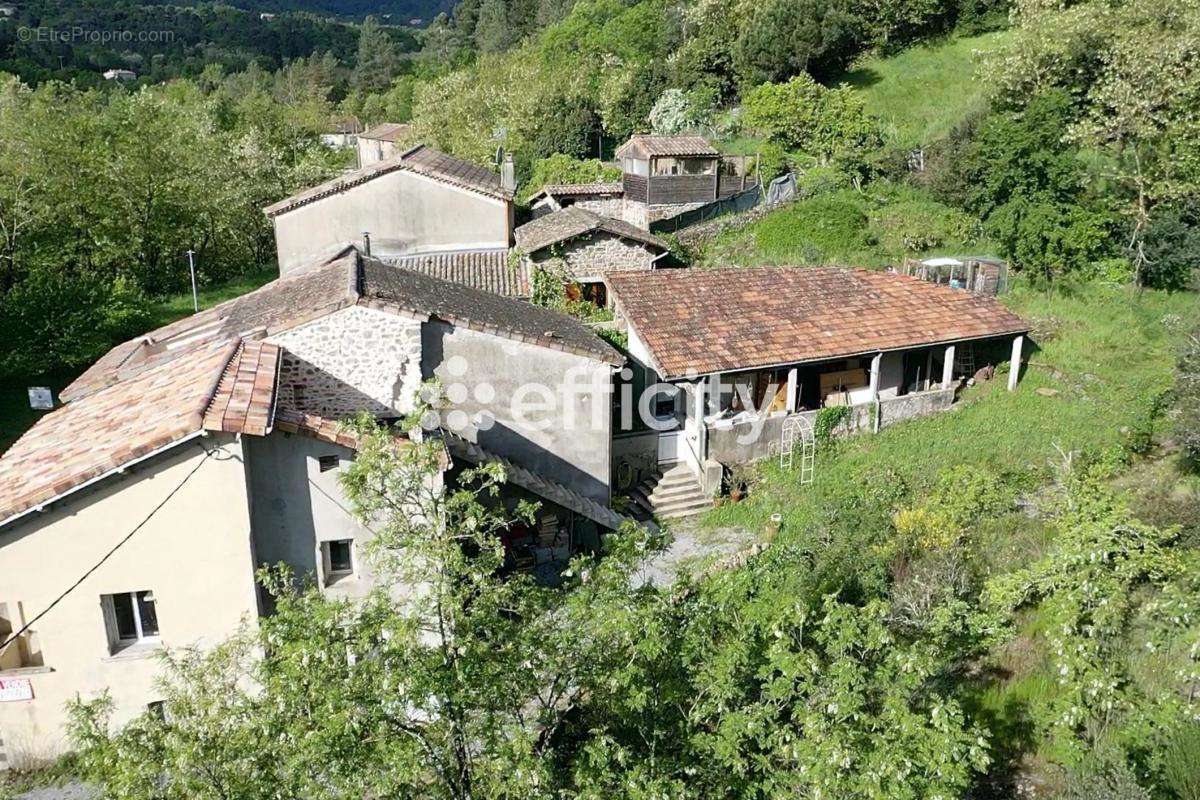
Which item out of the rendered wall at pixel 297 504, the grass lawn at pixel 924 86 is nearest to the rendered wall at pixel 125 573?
the rendered wall at pixel 297 504

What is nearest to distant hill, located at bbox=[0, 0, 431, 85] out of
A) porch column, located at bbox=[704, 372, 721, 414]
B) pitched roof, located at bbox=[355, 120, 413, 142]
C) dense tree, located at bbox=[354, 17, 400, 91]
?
dense tree, located at bbox=[354, 17, 400, 91]

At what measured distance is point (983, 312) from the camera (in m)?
22.8

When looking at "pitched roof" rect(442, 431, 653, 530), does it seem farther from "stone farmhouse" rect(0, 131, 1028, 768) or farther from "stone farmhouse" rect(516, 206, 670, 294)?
"stone farmhouse" rect(516, 206, 670, 294)

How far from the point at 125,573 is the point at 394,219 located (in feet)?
63.4

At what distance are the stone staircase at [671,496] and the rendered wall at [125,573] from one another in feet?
30.4

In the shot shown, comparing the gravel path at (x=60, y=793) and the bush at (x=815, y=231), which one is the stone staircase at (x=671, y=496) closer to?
the gravel path at (x=60, y=793)

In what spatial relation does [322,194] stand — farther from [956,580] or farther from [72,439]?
[956,580]

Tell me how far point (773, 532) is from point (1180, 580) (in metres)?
6.91

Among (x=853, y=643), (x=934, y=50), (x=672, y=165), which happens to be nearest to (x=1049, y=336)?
(x=672, y=165)

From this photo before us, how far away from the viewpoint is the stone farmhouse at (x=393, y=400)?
10617 millimetres

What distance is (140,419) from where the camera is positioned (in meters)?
11.6

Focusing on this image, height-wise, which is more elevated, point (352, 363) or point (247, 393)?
point (247, 393)

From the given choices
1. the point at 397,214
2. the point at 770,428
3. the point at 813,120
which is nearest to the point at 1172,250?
the point at 770,428

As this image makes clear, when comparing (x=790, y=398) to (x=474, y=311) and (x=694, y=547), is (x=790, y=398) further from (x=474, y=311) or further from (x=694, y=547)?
(x=474, y=311)
